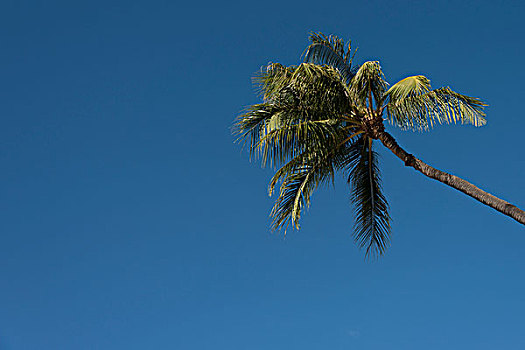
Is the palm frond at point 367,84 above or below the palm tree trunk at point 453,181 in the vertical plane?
above

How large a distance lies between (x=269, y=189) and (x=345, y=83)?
297 centimetres

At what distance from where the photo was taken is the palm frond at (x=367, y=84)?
13391 mm

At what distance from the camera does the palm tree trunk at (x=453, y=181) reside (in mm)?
11594

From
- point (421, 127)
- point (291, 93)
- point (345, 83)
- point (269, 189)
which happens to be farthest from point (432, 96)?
point (269, 189)

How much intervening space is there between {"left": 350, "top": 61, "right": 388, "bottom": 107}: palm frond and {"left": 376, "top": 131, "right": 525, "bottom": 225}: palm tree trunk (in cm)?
86

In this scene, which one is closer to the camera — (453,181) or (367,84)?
(453,181)

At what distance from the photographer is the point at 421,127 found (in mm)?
13383

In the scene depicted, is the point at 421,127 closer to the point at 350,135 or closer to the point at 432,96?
the point at 432,96

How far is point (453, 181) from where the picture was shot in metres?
12.6

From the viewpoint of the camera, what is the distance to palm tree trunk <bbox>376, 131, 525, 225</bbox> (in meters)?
11.6

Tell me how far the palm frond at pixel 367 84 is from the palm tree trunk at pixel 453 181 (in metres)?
0.86

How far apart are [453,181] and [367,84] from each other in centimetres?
277

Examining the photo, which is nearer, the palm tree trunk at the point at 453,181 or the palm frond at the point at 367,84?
the palm tree trunk at the point at 453,181

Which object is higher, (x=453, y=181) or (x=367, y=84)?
(x=367, y=84)
